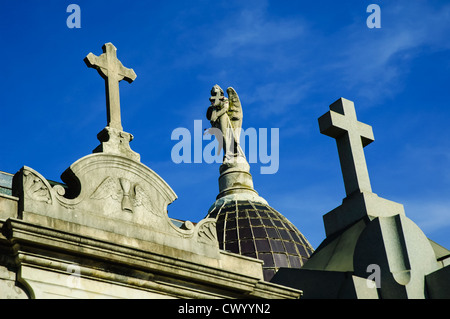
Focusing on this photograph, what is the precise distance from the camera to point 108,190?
1064cm

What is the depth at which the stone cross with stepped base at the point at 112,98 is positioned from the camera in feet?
37.1

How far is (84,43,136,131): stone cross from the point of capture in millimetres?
11797

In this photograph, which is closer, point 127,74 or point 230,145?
point 127,74

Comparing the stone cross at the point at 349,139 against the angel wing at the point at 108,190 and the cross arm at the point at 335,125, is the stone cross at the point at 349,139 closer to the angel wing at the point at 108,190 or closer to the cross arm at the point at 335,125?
the cross arm at the point at 335,125

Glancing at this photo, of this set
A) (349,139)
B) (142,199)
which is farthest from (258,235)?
(142,199)

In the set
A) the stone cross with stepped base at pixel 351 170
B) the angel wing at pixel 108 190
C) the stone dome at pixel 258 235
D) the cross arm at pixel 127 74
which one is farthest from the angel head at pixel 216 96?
the angel wing at pixel 108 190

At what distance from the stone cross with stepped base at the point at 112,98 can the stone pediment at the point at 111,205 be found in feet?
1.14

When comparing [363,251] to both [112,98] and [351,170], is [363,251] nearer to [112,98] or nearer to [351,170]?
[351,170]

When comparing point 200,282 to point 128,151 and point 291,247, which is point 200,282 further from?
point 291,247

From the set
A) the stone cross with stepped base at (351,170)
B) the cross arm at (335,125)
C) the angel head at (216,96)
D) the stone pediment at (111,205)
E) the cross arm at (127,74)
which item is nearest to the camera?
the stone pediment at (111,205)

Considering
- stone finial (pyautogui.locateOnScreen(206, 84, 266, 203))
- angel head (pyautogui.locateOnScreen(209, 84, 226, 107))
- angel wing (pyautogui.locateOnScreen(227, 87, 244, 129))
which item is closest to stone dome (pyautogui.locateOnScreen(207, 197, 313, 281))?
stone finial (pyautogui.locateOnScreen(206, 84, 266, 203))

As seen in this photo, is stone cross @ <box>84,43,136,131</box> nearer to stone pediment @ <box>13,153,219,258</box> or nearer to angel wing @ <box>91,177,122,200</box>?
stone pediment @ <box>13,153,219,258</box>

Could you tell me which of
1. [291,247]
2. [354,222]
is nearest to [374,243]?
[354,222]

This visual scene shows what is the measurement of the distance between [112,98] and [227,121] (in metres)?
19.2
